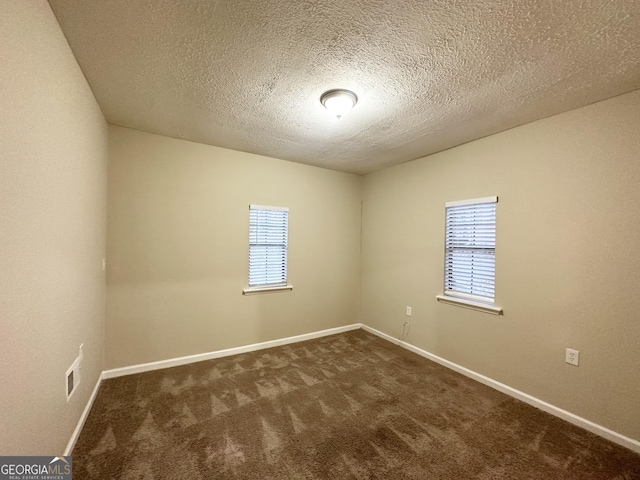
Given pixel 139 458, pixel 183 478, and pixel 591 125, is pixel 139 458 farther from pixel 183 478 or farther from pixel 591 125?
pixel 591 125

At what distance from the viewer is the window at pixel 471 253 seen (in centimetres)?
272

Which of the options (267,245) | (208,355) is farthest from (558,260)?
(208,355)

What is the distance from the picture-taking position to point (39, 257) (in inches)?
50.2

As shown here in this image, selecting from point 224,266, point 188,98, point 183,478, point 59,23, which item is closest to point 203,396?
point 183,478

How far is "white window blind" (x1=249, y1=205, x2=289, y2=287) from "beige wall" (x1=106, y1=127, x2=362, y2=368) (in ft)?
0.31

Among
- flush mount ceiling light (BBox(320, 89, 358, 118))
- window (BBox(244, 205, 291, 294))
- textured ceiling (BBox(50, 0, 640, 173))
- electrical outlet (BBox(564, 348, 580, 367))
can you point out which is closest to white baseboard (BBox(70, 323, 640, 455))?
electrical outlet (BBox(564, 348, 580, 367))

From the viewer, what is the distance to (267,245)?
141 inches

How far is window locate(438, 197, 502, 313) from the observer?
272cm

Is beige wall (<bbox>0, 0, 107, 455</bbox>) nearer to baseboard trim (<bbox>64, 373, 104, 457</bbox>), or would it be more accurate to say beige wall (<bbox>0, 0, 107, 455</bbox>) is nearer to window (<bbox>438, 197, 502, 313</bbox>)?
baseboard trim (<bbox>64, 373, 104, 457</bbox>)

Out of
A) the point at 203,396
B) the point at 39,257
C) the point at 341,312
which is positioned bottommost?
the point at 203,396

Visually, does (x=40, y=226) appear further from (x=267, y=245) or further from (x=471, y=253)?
(x=471, y=253)

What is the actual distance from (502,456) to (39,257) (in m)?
3.02

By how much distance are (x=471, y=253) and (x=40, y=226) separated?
3.53m

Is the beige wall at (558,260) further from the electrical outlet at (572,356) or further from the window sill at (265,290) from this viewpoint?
the window sill at (265,290)
